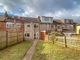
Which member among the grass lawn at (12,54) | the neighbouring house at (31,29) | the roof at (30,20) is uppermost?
the roof at (30,20)

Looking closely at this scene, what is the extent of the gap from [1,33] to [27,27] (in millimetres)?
32231

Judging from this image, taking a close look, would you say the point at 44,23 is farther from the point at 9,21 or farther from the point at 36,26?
the point at 9,21

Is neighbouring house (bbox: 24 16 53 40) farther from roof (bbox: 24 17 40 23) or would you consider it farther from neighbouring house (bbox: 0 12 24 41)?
neighbouring house (bbox: 0 12 24 41)

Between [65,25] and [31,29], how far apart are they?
13806 millimetres

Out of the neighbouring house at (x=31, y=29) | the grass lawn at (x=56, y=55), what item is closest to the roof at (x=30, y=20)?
the neighbouring house at (x=31, y=29)

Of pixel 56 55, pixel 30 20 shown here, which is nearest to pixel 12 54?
pixel 56 55

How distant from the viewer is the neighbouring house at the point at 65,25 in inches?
2265

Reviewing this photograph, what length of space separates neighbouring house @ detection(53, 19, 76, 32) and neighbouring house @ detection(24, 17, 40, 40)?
788 cm

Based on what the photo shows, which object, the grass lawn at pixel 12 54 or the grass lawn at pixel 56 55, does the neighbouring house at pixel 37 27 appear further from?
the grass lawn at pixel 56 55

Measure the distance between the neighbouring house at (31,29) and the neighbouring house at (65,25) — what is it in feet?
25.8

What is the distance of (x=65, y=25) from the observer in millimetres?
58938

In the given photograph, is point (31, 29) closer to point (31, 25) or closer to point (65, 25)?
point (31, 25)

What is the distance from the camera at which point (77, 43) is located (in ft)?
63.0

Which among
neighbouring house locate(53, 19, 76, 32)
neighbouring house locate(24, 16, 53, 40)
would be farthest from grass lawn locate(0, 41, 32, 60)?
neighbouring house locate(53, 19, 76, 32)
